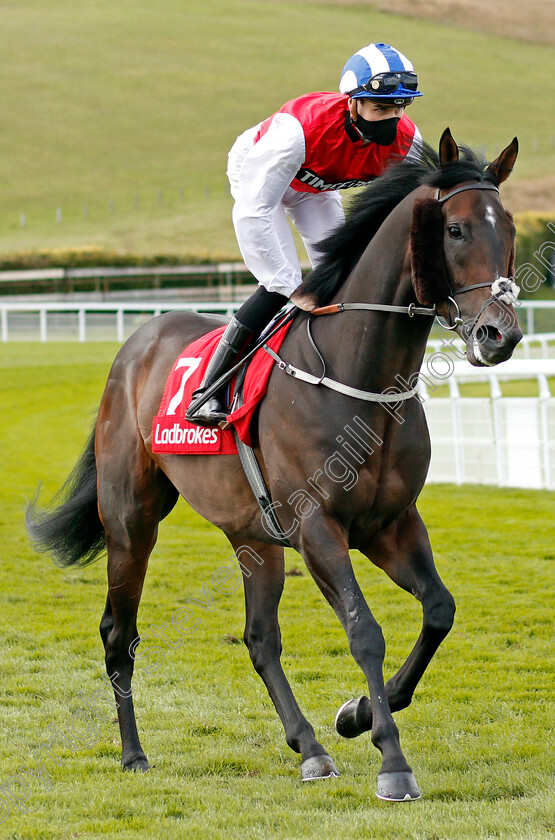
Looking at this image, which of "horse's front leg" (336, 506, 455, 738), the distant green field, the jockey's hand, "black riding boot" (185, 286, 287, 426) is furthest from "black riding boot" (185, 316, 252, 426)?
the distant green field

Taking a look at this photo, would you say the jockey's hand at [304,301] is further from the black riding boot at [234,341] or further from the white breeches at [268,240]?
the black riding boot at [234,341]

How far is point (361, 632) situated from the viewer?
3.42 m

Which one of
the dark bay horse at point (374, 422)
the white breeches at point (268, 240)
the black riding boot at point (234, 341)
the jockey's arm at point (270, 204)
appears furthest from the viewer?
the black riding boot at point (234, 341)

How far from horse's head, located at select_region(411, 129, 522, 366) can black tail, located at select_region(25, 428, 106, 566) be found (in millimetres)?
2371

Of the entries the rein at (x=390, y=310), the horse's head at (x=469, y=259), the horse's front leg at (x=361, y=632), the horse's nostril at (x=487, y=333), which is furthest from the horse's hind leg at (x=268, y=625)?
the horse's nostril at (x=487, y=333)

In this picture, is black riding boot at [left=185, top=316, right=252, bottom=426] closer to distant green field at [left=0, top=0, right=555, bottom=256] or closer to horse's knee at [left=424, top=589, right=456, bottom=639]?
horse's knee at [left=424, top=589, right=456, bottom=639]

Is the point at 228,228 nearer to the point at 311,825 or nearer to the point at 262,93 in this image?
the point at 262,93

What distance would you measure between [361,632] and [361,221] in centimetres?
143

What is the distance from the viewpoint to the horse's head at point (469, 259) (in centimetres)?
308

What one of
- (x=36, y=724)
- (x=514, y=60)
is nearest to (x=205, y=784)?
(x=36, y=724)

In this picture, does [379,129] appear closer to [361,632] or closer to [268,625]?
[361,632]

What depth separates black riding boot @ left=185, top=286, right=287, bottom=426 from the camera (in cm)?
402

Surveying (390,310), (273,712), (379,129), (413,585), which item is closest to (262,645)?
(273,712)

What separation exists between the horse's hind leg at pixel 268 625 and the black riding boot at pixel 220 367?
70 centimetres
